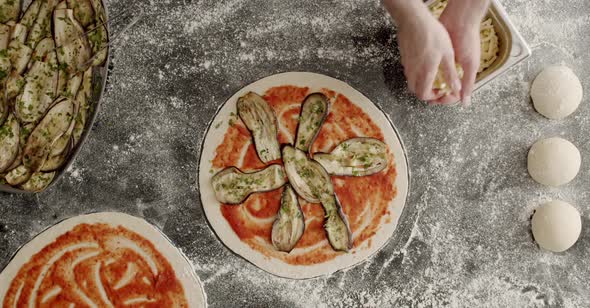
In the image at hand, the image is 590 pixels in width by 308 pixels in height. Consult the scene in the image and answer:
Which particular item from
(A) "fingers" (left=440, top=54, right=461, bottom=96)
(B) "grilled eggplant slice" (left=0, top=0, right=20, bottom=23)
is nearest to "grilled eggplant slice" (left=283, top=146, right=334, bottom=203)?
(A) "fingers" (left=440, top=54, right=461, bottom=96)

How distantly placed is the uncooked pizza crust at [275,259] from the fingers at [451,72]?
0.40m

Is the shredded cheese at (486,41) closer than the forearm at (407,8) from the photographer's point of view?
No

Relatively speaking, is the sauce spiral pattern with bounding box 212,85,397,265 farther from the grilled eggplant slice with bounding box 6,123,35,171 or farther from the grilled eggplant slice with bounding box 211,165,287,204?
the grilled eggplant slice with bounding box 6,123,35,171

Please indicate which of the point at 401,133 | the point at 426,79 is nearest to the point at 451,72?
the point at 426,79

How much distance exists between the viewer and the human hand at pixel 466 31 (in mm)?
1826

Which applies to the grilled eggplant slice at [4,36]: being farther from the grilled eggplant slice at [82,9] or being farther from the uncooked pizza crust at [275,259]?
the uncooked pizza crust at [275,259]

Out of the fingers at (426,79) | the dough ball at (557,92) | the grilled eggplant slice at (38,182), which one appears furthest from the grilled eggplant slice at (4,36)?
the dough ball at (557,92)

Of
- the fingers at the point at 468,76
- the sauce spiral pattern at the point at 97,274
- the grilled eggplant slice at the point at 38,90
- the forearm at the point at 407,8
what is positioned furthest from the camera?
the sauce spiral pattern at the point at 97,274

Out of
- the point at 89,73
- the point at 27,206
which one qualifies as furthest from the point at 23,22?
the point at 27,206

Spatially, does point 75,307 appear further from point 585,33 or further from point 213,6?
point 585,33

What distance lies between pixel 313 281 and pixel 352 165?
52 centimetres

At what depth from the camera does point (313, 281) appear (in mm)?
2191

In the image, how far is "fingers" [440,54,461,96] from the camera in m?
1.77

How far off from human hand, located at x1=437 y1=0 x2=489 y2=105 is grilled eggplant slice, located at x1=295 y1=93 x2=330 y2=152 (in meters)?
0.54
